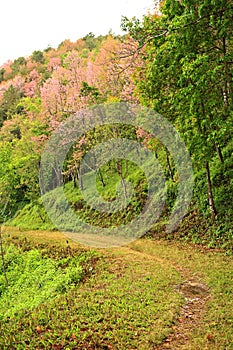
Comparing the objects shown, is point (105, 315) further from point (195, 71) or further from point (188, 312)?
point (195, 71)

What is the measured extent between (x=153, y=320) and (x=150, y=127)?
13.3m

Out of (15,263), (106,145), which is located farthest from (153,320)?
(106,145)

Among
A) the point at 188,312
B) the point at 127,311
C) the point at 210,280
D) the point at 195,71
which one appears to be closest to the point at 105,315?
the point at 127,311

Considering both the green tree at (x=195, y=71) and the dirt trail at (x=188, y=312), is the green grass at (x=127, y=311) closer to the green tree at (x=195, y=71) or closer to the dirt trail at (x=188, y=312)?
the dirt trail at (x=188, y=312)

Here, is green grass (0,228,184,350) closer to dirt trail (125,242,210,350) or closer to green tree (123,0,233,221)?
dirt trail (125,242,210,350)

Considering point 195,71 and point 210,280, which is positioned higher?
point 195,71

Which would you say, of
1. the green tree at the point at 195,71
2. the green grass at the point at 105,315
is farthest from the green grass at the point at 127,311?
the green tree at the point at 195,71

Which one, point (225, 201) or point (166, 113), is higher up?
point (166, 113)

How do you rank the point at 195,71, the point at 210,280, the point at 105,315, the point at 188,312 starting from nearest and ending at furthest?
1. the point at 105,315
2. the point at 188,312
3. the point at 195,71
4. the point at 210,280

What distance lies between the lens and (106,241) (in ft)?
60.3

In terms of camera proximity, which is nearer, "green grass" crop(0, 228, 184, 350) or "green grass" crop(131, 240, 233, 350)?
"green grass" crop(131, 240, 233, 350)

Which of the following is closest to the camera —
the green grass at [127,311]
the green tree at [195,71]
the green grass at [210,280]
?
the green grass at [210,280]

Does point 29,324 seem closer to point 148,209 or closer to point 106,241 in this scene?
point 106,241

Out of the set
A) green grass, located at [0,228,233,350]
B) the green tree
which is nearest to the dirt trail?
green grass, located at [0,228,233,350]
